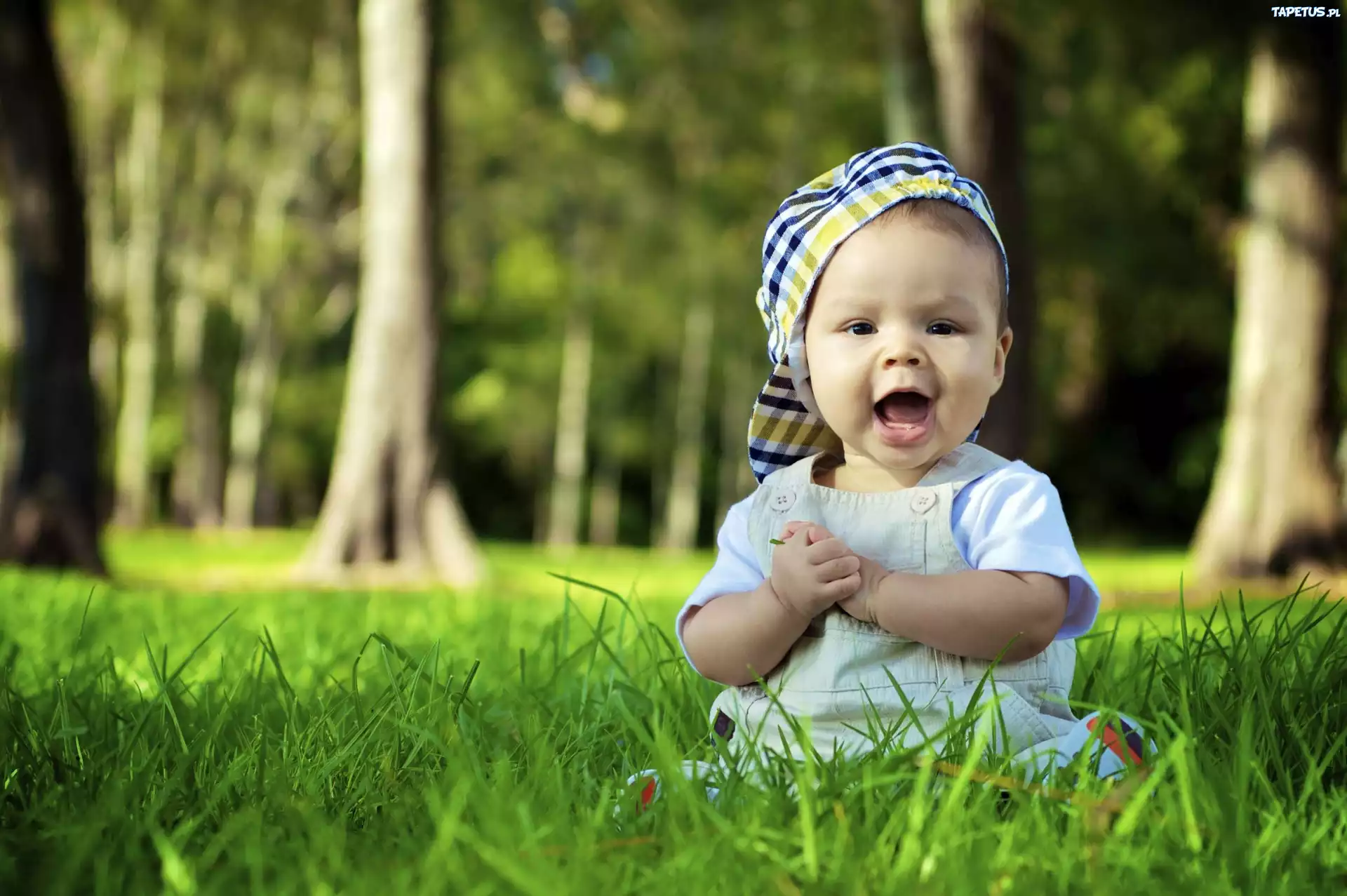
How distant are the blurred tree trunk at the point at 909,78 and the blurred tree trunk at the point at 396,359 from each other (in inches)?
116

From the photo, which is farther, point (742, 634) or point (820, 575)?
point (742, 634)

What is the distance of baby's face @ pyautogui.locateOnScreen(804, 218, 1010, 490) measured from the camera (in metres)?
1.80

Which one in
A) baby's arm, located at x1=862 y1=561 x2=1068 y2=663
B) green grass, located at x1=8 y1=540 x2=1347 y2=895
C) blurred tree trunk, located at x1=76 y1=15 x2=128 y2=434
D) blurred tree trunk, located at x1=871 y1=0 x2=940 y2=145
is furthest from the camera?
blurred tree trunk, located at x1=76 y1=15 x2=128 y2=434

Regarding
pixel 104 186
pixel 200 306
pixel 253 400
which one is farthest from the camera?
pixel 253 400

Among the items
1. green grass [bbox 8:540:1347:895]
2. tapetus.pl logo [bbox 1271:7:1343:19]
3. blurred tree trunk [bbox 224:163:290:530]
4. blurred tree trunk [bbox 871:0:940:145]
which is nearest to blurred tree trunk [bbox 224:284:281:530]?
blurred tree trunk [bbox 224:163:290:530]

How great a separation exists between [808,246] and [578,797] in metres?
0.91

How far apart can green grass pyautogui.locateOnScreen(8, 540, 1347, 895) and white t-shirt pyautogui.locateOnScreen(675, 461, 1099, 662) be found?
0.52 ft

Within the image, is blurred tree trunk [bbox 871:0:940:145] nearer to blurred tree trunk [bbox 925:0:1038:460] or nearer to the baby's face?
blurred tree trunk [bbox 925:0:1038:460]

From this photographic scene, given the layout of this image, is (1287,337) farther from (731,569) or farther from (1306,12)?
(731,569)

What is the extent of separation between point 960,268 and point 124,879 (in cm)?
135

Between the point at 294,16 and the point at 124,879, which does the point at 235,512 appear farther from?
the point at 124,879

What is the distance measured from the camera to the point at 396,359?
746 cm

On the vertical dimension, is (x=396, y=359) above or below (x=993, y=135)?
below

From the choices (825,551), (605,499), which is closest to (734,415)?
(605,499)
